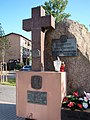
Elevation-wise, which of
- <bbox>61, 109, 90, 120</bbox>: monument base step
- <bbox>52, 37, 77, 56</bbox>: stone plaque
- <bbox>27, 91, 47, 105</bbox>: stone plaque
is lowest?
<bbox>61, 109, 90, 120</bbox>: monument base step

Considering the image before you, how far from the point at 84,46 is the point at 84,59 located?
0.42m

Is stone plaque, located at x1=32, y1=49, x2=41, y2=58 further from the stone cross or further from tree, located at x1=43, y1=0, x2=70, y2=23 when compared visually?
tree, located at x1=43, y1=0, x2=70, y2=23

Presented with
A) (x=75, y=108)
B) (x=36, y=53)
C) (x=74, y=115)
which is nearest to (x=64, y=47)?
(x=36, y=53)

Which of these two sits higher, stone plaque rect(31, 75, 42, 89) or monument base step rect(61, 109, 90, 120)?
stone plaque rect(31, 75, 42, 89)

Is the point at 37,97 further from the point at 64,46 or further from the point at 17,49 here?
the point at 17,49

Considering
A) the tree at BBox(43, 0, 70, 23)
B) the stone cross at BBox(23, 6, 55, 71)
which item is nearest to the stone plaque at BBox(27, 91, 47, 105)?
the stone cross at BBox(23, 6, 55, 71)

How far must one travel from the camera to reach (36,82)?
5.06 metres

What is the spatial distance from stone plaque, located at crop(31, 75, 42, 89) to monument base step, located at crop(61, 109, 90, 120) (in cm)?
85

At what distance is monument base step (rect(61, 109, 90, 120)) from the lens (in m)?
4.45

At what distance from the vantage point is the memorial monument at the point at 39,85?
487 cm

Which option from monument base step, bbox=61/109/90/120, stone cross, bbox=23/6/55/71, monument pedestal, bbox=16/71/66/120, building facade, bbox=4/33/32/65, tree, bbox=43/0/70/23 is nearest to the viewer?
monument base step, bbox=61/109/90/120

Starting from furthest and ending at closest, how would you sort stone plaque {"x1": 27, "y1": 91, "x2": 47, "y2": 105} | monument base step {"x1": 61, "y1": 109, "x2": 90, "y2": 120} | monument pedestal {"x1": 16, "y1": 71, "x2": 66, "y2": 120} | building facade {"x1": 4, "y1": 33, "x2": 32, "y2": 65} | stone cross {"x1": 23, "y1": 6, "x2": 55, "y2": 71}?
building facade {"x1": 4, "y1": 33, "x2": 32, "y2": 65} → stone cross {"x1": 23, "y1": 6, "x2": 55, "y2": 71} → stone plaque {"x1": 27, "y1": 91, "x2": 47, "y2": 105} → monument pedestal {"x1": 16, "y1": 71, "x2": 66, "y2": 120} → monument base step {"x1": 61, "y1": 109, "x2": 90, "y2": 120}

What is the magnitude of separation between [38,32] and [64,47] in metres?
0.83

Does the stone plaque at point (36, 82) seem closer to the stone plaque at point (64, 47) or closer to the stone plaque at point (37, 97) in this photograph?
the stone plaque at point (37, 97)
